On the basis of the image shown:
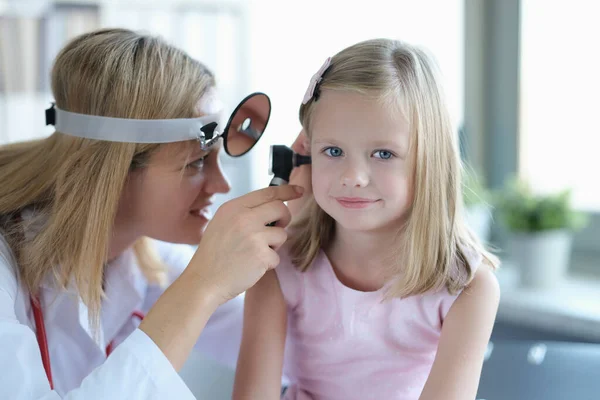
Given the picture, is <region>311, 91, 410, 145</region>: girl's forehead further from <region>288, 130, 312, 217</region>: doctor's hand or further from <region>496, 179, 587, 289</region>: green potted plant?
<region>496, 179, 587, 289</region>: green potted plant

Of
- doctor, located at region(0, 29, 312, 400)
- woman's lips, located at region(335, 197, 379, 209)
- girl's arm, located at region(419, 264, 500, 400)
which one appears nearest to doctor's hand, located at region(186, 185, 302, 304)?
doctor, located at region(0, 29, 312, 400)

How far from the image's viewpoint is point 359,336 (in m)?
1.11

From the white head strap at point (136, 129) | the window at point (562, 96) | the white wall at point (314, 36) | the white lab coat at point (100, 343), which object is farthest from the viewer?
the white wall at point (314, 36)

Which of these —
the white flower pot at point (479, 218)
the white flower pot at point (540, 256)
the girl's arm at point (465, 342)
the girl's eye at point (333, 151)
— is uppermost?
the girl's eye at point (333, 151)

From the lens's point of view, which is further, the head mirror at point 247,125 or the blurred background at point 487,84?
the blurred background at point 487,84

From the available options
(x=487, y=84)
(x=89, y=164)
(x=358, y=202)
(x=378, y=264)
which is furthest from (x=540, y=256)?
(x=89, y=164)

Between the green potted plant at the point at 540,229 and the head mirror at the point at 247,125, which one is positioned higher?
the head mirror at the point at 247,125

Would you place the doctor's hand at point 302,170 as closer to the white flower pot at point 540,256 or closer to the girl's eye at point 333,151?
the girl's eye at point 333,151

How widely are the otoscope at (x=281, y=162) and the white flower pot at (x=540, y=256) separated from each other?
3.40 ft

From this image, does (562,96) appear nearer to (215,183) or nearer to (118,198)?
(215,183)

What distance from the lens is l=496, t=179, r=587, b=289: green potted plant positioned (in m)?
1.91

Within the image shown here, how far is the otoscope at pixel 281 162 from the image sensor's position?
3.64ft

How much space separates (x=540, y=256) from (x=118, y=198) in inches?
50.7

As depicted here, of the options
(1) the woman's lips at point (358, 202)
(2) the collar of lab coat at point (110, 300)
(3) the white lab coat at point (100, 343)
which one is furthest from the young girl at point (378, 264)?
(2) the collar of lab coat at point (110, 300)
